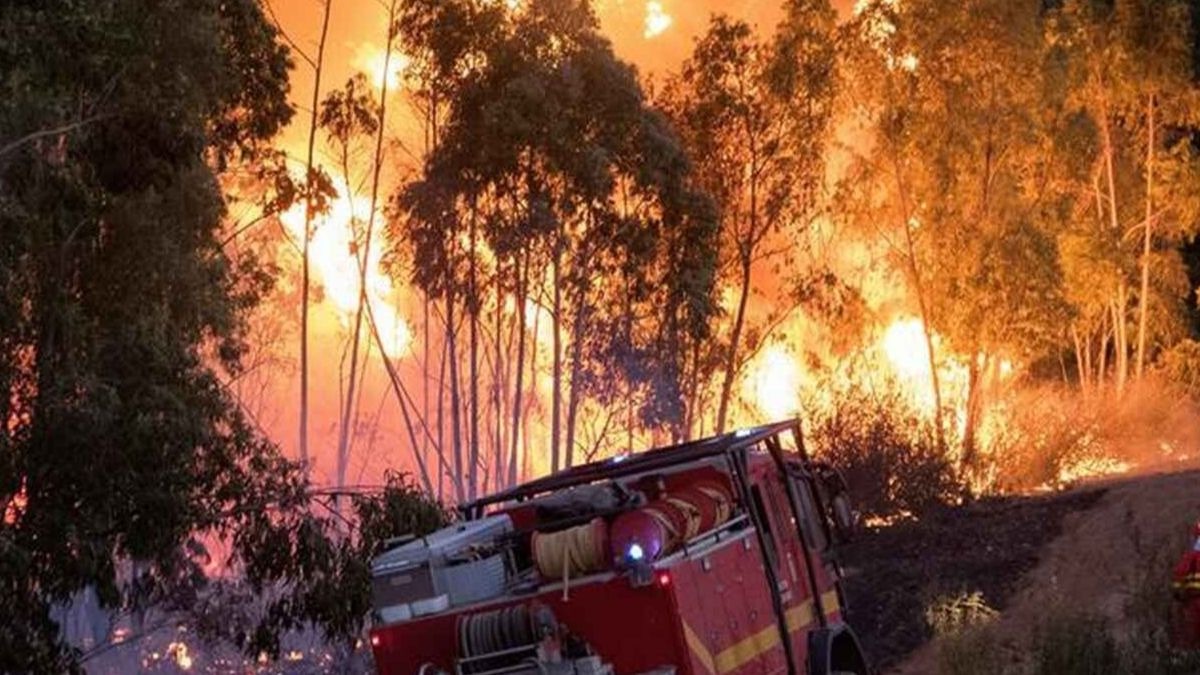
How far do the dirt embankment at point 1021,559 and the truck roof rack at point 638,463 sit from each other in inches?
192

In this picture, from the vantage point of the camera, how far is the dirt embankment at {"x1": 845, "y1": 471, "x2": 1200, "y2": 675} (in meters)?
18.3

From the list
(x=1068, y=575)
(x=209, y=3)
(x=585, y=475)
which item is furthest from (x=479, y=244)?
(x=585, y=475)

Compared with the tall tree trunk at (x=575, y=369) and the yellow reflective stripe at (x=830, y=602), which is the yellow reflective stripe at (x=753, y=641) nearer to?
the yellow reflective stripe at (x=830, y=602)

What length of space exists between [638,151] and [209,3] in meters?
10.1

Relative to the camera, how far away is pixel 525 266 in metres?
24.2

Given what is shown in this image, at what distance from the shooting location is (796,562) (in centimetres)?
1225

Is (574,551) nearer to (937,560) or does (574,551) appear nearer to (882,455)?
(937,560)

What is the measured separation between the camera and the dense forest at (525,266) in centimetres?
1237

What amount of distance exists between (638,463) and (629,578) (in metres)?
1.97

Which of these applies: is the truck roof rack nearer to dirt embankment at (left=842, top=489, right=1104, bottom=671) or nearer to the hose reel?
the hose reel

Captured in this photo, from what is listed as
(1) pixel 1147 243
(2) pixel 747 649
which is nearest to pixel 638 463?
(2) pixel 747 649

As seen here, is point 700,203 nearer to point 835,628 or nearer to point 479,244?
point 479,244

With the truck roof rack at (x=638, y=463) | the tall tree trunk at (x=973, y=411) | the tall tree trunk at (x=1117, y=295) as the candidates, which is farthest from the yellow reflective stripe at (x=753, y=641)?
the tall tree trunk at (x=1117, y=295)

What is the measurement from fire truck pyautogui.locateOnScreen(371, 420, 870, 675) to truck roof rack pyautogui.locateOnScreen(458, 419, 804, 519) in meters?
0.02
